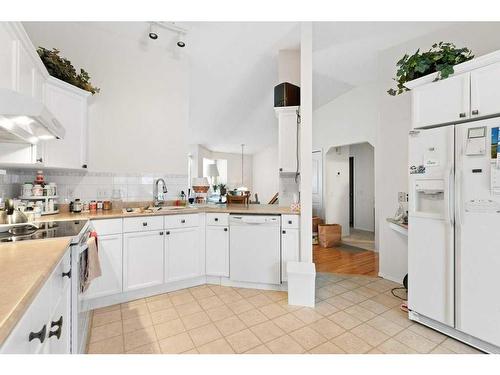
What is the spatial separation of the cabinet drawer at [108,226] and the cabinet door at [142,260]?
0.32ft

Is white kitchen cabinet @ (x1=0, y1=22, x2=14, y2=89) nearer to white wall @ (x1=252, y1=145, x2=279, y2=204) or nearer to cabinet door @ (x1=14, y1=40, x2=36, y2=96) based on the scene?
cabinet door @ (x1=14, y1=40, x2=36, y2=96)

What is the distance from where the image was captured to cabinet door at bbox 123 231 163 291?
2305 millimetres

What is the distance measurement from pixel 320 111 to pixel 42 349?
557 centimetres

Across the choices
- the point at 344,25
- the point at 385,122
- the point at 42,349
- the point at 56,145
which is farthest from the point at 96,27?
the point at 385,122

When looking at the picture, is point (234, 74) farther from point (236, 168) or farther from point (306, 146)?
point (236, 168)

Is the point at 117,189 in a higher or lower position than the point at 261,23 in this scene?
lower

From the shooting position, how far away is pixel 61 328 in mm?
1052

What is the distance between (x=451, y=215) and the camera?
172 cm

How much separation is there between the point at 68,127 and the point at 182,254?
1.74 m

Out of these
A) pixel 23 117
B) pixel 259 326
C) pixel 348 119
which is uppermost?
pixel 348 119

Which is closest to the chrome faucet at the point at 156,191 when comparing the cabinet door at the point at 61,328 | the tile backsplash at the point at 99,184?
the tile backsplash at the point at 99,184

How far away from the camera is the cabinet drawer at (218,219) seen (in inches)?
105

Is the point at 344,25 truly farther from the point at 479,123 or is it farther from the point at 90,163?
the point at 90,163

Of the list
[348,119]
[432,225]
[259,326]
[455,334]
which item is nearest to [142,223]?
[259,326]
